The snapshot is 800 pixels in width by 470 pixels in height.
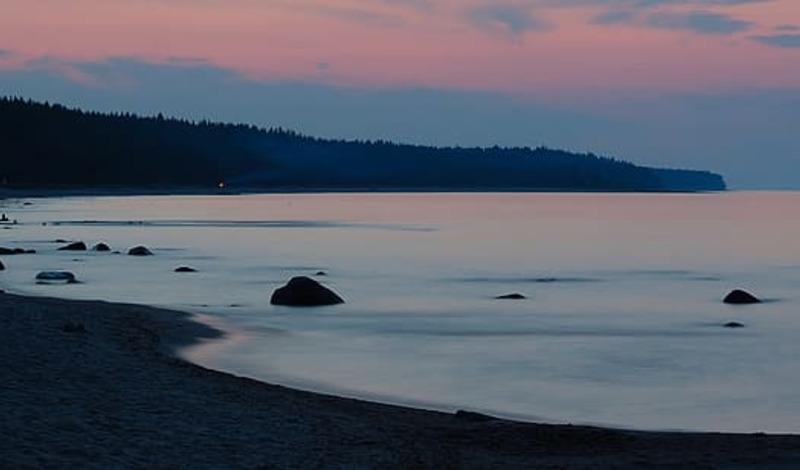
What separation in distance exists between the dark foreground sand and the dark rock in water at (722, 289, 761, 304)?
2532 cm

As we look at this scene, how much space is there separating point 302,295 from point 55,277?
10478 millimetres

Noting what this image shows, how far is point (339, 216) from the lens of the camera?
5128 inches

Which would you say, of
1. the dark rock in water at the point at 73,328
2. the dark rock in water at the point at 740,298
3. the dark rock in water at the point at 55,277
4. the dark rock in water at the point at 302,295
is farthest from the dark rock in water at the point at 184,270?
the dark rock in water at the point at 73,328

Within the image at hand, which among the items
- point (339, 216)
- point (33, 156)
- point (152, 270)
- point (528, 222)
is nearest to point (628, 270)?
point (152, 270)

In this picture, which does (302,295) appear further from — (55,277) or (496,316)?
(55,277)

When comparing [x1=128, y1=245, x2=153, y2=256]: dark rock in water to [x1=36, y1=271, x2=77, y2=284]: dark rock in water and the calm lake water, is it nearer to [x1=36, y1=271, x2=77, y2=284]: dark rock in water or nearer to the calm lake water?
the calm lake water

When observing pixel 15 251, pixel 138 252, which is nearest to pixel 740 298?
pixel 138 252

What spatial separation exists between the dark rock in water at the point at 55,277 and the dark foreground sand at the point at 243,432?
70.3 feet

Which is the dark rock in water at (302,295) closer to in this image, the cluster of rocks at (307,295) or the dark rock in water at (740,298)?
the cluster of rocks at (307,295)

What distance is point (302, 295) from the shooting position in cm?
3609

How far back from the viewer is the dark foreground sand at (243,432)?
13.1 meters

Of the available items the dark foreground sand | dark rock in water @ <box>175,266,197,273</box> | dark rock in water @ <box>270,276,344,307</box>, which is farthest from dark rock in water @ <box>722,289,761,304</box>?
the dark foreground sand

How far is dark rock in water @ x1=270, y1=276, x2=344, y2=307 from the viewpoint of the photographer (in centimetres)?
3603

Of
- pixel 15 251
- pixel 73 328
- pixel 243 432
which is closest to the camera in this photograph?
pixel 243 432
